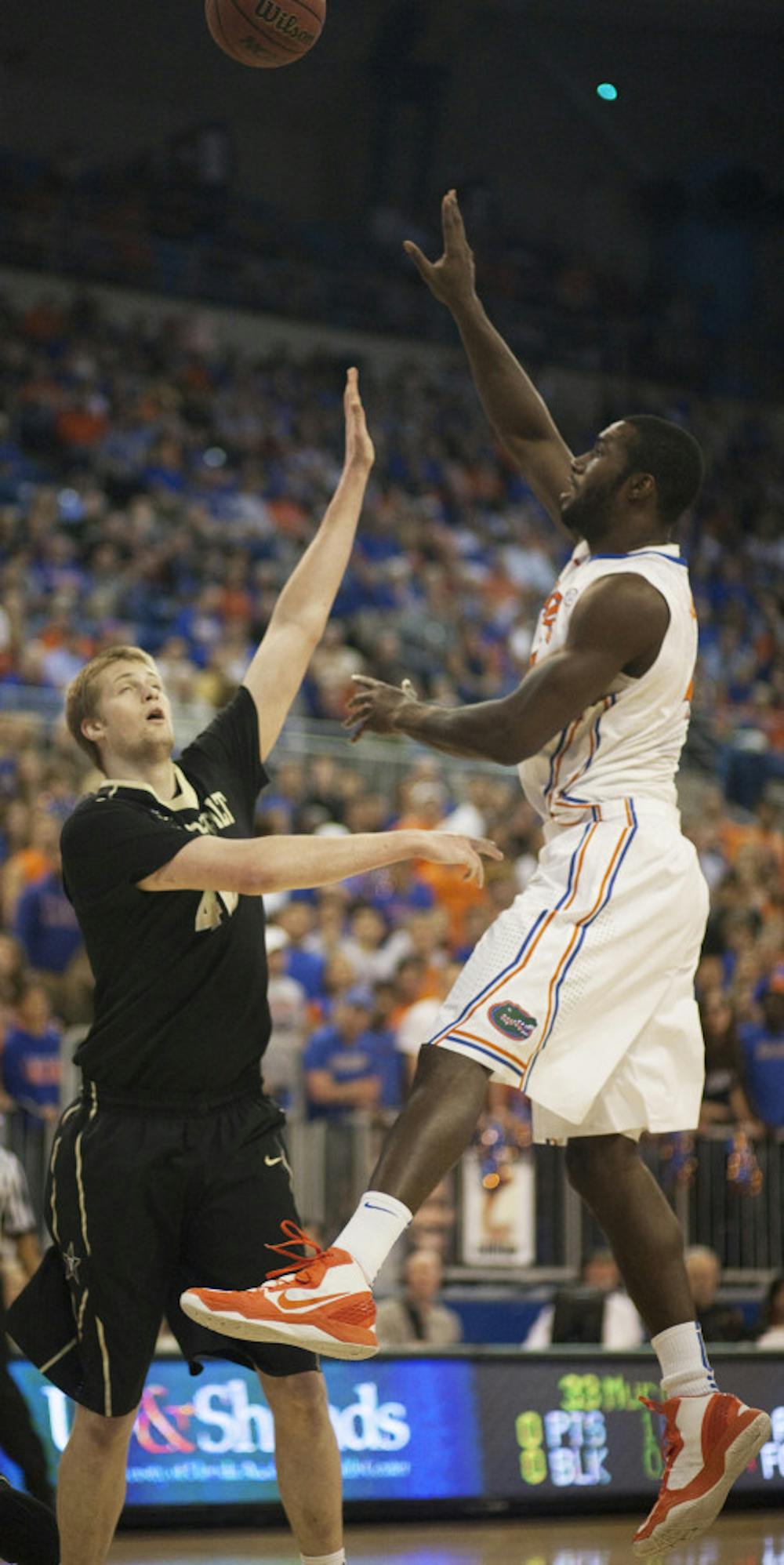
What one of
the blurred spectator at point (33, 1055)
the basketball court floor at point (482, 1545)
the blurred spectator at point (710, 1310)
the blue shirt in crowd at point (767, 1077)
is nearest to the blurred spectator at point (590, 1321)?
the blurred spectator at point (710, 1310)

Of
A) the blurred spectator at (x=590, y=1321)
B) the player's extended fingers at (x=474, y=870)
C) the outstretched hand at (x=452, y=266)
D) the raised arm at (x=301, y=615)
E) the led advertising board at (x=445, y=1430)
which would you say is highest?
the outstretched hand at (x=452, y=266)

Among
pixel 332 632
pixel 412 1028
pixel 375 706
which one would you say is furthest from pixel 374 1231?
pixel 332 632

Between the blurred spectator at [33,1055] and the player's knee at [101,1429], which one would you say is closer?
the player's knee at [101,1429]

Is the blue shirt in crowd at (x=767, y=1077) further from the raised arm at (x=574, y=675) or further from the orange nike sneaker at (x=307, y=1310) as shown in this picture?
the orange nike sneaker at (x=307, y=1310)

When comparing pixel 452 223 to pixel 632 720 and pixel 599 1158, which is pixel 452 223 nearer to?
pixel 632 720

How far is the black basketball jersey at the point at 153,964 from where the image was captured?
462cm

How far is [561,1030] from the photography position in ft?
14.4

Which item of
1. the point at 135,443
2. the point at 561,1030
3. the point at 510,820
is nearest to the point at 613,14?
the point at 135,443

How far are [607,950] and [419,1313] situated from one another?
183 inches

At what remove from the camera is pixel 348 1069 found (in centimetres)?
980

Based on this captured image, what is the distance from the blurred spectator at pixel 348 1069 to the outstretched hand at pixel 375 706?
5184mm

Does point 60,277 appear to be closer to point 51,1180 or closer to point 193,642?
point 193,642

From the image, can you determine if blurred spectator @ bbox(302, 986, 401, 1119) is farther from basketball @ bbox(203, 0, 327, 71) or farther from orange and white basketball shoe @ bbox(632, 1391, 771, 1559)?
basketball @ bbox(203, 0, 327, 71)

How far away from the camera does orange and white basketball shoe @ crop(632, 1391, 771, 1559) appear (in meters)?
4.36
